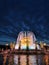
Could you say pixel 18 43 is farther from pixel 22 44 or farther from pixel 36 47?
pixel 36 47

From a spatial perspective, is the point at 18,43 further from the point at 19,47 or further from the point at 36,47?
the point at 36,47

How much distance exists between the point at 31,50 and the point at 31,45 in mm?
3963

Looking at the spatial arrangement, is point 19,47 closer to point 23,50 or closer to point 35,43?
point 23,50

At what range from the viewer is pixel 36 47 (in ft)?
281

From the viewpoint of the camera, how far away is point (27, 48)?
281 feet

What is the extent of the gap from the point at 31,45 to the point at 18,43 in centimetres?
633

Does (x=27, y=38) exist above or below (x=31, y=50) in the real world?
above

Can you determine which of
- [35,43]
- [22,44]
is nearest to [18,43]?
[22,44]

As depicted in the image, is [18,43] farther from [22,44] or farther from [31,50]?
[31,50]

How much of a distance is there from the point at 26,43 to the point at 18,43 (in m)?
4.05

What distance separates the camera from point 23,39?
282 feet

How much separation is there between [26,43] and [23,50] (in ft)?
15.3

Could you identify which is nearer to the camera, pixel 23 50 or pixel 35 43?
pixel 23 50

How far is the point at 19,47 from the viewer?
280ft
